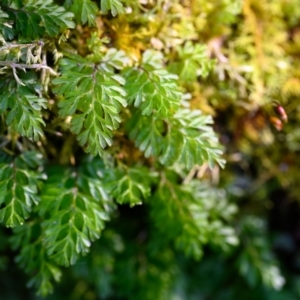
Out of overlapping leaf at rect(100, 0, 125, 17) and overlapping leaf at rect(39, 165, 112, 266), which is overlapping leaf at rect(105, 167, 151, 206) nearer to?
overlapping leaf at rect(39, 165, 112, 266)

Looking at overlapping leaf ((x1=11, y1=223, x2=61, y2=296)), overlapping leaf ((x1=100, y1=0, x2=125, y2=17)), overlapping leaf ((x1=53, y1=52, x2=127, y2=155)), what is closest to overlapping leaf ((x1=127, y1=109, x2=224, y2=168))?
overlapping leaf ((x1=53, y1=52, x2=127, y2=155))

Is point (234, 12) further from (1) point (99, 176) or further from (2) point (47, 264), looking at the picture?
(2) point (47, 264)

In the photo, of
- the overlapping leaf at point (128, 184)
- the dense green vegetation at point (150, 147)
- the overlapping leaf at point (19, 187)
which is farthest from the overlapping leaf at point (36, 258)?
the overlapping leaf at point (128, 184)

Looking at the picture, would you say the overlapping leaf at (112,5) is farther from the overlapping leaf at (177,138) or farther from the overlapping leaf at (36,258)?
the overlapping leaf at (36,258)

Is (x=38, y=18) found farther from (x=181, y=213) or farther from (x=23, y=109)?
(x=181, y=213)

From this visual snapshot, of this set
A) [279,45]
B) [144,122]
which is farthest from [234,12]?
[144,122]

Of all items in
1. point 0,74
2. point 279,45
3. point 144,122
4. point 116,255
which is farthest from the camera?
point 116,255

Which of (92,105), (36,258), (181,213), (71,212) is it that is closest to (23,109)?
(92,105)

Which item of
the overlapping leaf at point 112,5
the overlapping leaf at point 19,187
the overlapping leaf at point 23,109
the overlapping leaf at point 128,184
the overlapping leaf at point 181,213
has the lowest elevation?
the overlapping leaf at point 181,213
